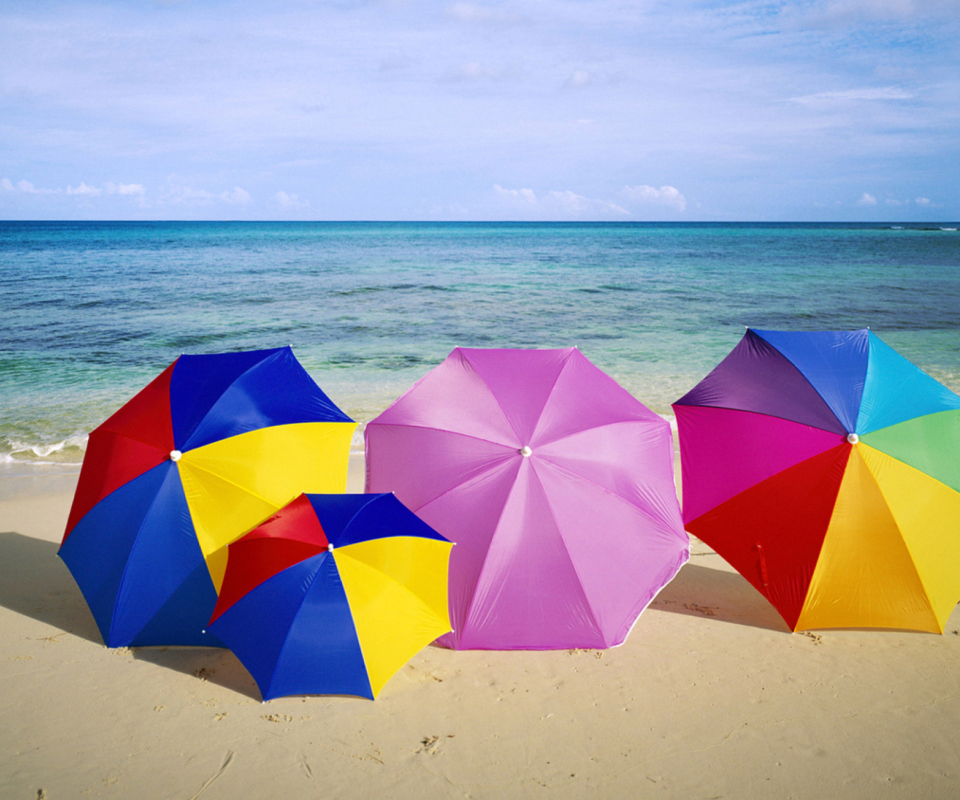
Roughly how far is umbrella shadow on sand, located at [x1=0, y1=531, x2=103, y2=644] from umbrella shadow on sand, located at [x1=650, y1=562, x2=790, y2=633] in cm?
413

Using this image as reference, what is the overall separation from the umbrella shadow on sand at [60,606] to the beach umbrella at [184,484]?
152mm

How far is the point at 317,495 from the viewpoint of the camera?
13.6 ft

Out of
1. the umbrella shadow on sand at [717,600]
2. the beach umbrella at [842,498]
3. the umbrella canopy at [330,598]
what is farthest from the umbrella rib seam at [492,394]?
the umbrella shadow on sand at [717,600]

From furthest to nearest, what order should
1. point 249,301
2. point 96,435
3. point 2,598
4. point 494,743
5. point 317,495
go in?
point 249,301 < point 2,598 < point 96,435 < point 317,495 < point 494,743

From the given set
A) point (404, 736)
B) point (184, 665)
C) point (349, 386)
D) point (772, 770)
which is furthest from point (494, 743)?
point (349, 386)

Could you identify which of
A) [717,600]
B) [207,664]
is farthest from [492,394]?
[207,664]

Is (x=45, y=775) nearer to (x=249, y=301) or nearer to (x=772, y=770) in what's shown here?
(x=772, y=770)

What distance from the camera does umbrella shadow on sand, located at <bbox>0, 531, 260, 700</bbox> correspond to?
4285mm

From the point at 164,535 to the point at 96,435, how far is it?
3.37ft

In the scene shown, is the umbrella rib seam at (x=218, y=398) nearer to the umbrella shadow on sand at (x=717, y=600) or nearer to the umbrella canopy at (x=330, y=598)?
the umbrella canopy at (x=330, y=598)

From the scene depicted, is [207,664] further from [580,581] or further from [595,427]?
[595,427]

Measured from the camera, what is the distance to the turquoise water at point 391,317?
1252 centimetres

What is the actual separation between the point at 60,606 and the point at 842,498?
5.61 metres

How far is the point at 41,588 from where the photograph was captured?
534cm
